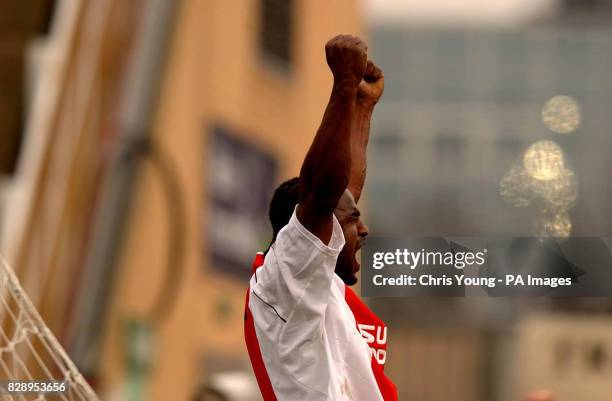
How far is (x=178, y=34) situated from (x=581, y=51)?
173ft

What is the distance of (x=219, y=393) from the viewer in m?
4.40

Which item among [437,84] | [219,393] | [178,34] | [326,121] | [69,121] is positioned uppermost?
[437,84]

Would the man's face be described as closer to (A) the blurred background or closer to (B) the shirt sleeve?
(B) the shirt sleeve

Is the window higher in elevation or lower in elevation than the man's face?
higher

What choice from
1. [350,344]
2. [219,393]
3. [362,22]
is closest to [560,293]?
[350,344]

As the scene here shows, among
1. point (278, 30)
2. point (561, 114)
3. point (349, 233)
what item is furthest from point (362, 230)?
point (278, 30)

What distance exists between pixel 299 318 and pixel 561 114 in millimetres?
1929

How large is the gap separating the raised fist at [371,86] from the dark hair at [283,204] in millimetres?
252

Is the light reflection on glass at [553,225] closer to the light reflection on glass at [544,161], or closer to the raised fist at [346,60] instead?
the light reflection on glass at [544,161]

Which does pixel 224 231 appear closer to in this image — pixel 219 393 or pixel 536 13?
pixel 219 393

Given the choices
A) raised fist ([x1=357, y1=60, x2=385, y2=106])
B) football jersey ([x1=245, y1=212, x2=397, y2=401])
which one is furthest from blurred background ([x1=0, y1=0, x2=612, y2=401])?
football jersey ([x1=245, y1=212, x2=397, y2=401])

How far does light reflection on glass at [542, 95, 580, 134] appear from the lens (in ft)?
11.6

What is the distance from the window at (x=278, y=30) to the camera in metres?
12.3

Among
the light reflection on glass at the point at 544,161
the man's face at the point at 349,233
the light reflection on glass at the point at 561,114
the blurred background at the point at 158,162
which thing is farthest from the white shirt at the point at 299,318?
the blurred background at the point at 158,162
